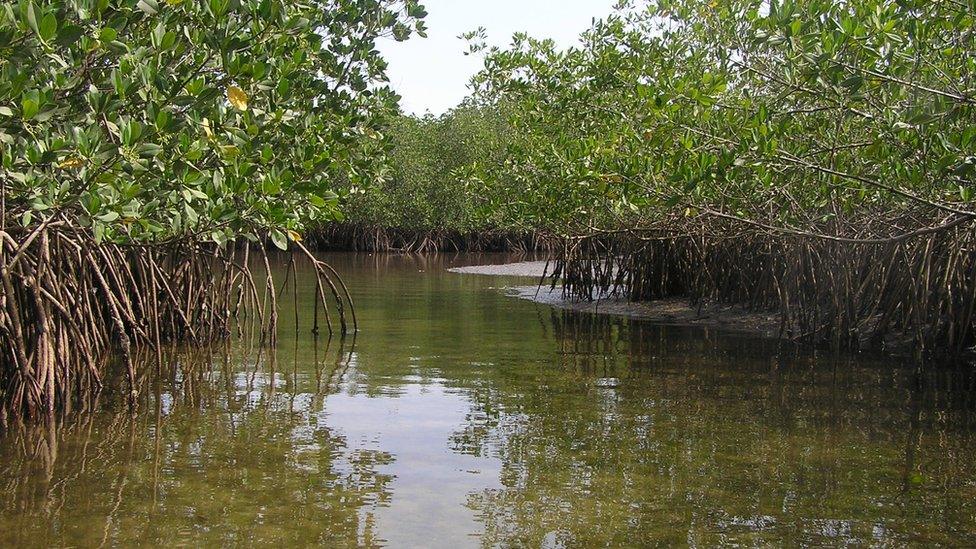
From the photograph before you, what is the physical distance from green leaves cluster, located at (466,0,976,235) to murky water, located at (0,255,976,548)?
4.18ft

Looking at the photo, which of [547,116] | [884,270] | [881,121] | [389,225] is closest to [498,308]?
[547,116]

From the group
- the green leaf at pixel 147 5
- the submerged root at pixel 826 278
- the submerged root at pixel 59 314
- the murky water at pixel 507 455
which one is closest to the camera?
the murky water at pixel 507 455

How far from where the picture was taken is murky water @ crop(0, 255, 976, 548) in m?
3.92

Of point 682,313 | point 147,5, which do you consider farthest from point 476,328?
point 147,5

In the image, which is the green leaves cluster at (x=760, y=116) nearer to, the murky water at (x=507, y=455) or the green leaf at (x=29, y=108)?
the murky water at (x=507, y=455)

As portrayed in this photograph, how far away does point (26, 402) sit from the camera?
18.1ft

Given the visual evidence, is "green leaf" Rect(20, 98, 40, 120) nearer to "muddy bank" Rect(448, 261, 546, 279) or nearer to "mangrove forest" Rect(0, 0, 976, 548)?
"mangrove forest" Rect(0, 0, 976, 548)

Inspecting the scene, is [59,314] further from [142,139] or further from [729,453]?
[729,453]

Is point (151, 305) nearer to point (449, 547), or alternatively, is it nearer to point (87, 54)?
point (87, 54)

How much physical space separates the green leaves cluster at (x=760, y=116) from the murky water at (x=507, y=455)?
4.18 feet

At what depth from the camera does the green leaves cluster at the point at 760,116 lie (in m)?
5.52

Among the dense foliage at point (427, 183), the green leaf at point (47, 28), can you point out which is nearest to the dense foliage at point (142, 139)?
the green leaf at point (47, 28)

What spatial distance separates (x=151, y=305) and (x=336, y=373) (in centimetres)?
135

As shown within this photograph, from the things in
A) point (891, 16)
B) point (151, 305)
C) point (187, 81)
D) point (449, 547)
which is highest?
point (891, 16)
